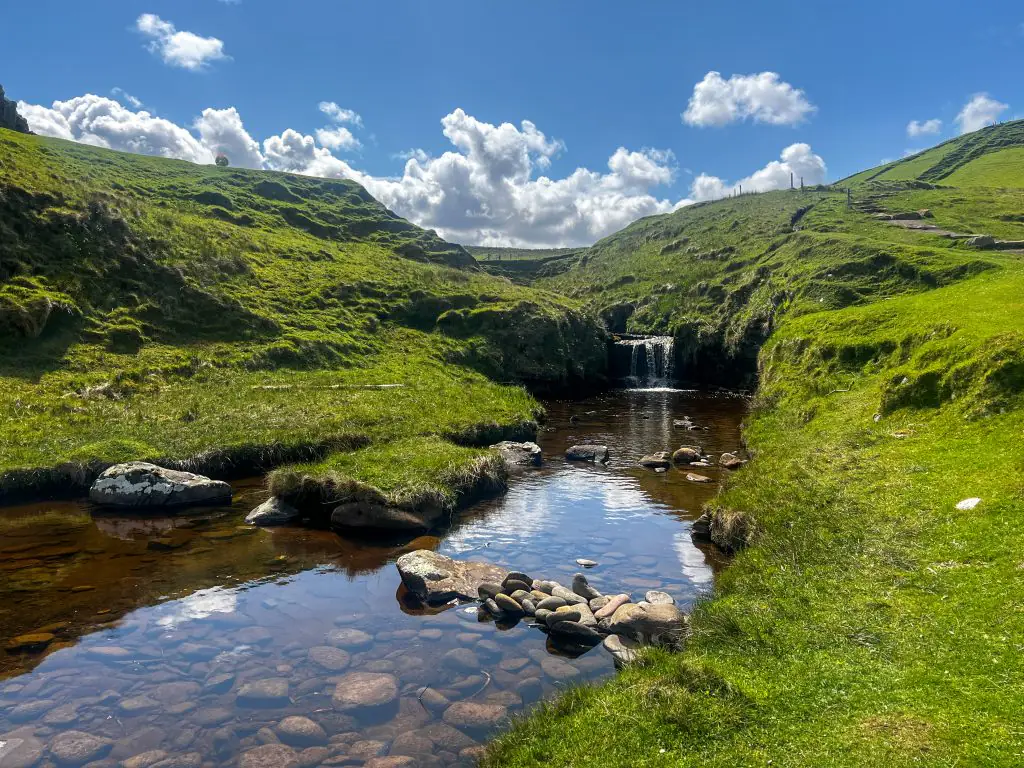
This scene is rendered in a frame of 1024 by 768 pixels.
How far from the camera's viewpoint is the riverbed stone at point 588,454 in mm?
35812

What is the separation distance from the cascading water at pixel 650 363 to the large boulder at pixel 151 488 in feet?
201

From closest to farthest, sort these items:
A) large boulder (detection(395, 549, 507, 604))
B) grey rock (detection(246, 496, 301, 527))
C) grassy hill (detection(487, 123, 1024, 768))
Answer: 1. grassy hill (detection(487, 123, 1024, 768))
2. large boulder (detection(395, 549, 507, 604))
3. grey rock (detection(246, 496, 301, 527))

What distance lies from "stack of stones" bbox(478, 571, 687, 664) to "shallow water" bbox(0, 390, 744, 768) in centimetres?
45

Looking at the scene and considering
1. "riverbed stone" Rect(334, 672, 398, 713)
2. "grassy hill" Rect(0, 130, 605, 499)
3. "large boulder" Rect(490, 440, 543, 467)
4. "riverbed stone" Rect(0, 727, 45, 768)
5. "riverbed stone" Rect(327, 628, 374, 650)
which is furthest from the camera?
"large boulder" Rect(490, 440, 543, 467)

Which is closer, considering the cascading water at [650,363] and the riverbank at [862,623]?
the riverbank at [862,623]

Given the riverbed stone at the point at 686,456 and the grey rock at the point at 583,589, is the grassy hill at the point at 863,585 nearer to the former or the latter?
the riverbed stone at the point at 686,456

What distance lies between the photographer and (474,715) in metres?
11.5

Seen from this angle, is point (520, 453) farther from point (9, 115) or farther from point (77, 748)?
point (9, 115)

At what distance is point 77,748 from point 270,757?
3650mm

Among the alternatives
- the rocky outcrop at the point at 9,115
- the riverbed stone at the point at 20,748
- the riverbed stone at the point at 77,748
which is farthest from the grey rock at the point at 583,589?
the rocky outcrop at the point at 9,115

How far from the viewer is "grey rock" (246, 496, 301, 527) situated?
76.0 ft

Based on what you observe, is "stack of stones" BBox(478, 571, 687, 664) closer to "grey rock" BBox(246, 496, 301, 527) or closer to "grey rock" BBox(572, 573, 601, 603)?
"grey rock" BBox(572, 573, 601, 603)

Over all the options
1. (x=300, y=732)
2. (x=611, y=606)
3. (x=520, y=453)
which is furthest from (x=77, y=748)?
(x=520, y=453)

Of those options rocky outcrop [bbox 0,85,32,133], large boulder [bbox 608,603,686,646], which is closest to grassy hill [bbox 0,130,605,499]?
large boulder [bbox 608,603,686,646]
